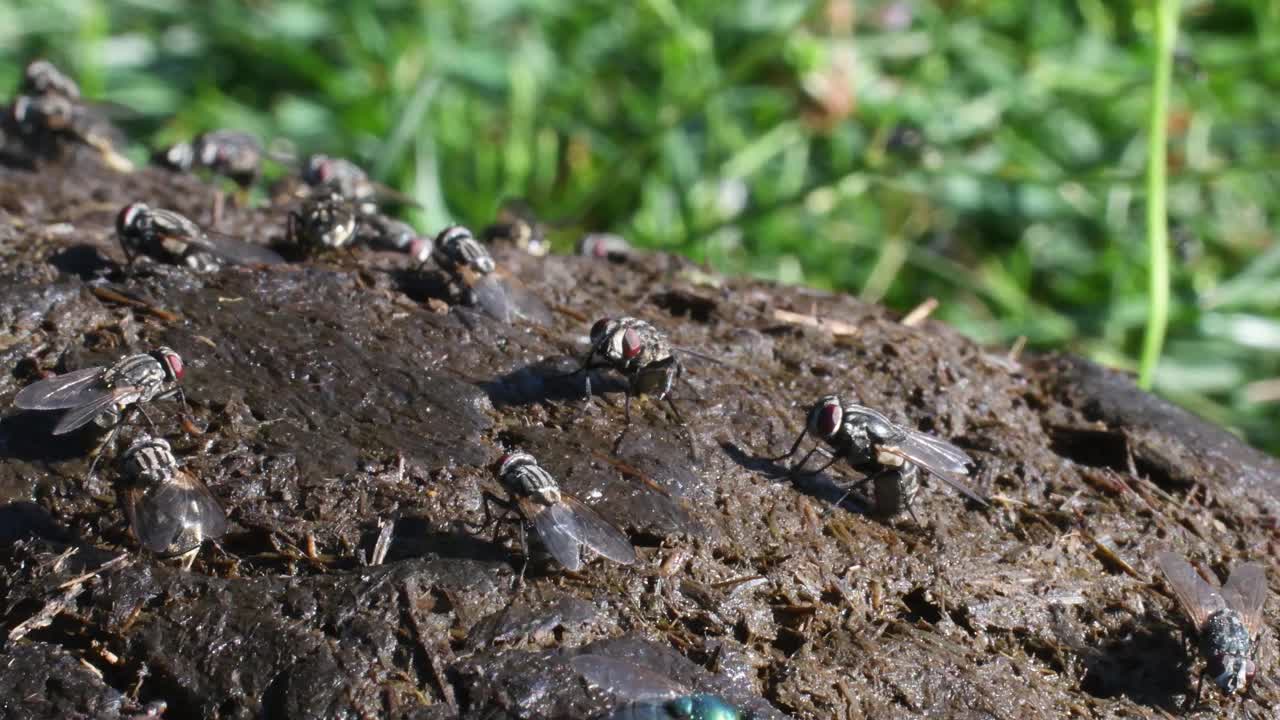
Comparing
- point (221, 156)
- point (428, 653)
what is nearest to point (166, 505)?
point (428, 653)

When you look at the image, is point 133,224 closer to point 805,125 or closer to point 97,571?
point 97,571

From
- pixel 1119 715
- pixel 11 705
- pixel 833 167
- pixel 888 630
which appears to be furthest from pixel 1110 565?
pixel 833 167

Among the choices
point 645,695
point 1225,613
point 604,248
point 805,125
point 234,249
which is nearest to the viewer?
point 645,695

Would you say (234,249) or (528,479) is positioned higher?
(528,479)

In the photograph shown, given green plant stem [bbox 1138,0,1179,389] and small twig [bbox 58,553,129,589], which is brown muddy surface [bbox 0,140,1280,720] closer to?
small twig [bbox 58,553,129,589]

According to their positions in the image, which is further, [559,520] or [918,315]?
[918,315]

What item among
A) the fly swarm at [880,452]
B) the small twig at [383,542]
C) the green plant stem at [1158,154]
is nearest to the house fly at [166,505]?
the small twig at [383,542]
